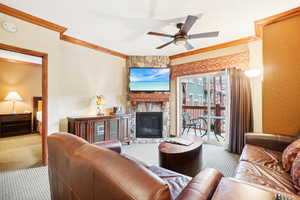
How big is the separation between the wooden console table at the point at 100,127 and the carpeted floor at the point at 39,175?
483mm

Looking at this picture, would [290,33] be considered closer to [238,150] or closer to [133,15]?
[238,150]

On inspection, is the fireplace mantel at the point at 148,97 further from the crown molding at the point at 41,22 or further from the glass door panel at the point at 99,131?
the crown molding at the point at 41,22

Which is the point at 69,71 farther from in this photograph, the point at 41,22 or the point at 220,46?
the point at 220,46

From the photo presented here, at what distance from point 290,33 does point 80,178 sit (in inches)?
139

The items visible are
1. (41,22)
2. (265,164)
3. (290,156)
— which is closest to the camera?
(290,156)

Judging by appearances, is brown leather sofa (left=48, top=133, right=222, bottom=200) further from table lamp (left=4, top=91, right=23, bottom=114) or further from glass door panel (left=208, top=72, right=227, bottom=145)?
table lamp (left=4, top=91, right=23, bottom=114)

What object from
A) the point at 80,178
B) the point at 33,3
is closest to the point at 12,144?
the point at 33,3

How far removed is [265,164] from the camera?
160 cm

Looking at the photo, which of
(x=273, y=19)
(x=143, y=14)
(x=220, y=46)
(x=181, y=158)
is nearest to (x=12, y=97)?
(x=143, y=14)

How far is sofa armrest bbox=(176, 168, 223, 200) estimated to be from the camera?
30.2 inches

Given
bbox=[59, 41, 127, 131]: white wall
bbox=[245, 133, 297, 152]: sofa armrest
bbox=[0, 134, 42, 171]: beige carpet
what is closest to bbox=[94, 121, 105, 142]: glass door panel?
bbox=[59, 41, 127, 131]: white wall

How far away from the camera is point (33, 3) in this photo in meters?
2.10

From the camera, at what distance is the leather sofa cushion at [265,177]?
1199 mm

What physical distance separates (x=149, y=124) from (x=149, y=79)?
54.9 inches
